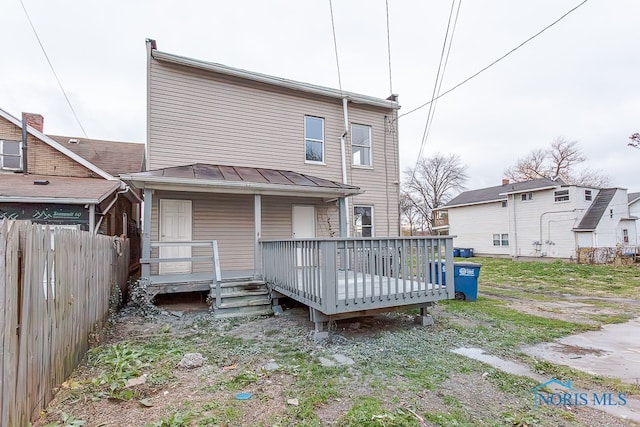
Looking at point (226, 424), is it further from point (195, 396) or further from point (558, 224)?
point (558, 224)

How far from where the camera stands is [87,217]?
9016 mm

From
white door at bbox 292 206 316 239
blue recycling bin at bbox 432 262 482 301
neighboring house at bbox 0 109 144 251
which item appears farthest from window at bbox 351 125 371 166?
neighboring house at bbox 0 109 144 251

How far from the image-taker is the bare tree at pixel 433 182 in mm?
35562

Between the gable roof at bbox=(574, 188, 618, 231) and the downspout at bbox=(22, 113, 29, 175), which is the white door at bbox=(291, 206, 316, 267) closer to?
the downspout at bbox=(22, 113, 29, 175)

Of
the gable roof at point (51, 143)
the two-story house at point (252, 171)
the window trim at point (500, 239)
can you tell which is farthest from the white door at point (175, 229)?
the window trim at point (500, 239)

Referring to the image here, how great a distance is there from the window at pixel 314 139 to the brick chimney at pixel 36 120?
11014 mm

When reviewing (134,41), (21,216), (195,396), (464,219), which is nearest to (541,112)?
(464,219)

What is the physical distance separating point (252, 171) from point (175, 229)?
2.51 metres

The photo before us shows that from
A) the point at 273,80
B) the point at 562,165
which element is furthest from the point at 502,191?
the point at 273,80

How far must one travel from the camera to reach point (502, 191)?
22.7m

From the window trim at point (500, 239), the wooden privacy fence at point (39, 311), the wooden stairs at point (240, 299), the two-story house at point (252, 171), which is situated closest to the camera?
the wooden privacy fence at point (39, 311)

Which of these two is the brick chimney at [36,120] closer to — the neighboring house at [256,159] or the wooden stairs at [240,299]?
the neighboring house at [256,159]

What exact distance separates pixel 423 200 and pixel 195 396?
36406 mm

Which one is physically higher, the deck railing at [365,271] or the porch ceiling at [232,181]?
the porch ceiling at [232,181]
